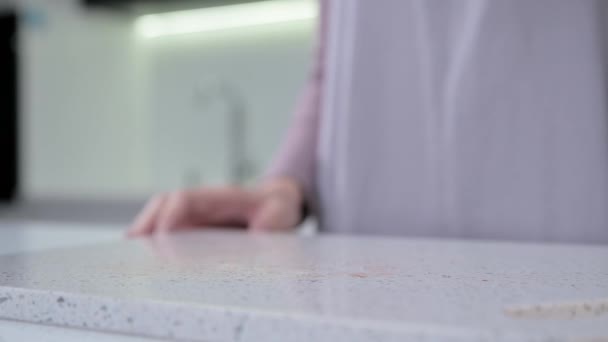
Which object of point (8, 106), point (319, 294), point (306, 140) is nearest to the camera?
point (319, 294)

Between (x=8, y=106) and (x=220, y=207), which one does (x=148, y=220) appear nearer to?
(x=220, y=207)

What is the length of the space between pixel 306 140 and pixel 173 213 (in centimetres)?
25

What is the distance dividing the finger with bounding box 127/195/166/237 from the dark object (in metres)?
3.58

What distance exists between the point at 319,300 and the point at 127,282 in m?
0.12

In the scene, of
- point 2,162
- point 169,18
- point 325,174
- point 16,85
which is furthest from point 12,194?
point 325,174

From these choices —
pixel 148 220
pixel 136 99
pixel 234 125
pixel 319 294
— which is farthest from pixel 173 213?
pixel 136 99

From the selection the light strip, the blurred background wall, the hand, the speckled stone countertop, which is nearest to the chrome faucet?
the blurred background wall

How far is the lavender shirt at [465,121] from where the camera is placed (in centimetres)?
75

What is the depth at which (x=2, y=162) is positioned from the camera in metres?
4.02

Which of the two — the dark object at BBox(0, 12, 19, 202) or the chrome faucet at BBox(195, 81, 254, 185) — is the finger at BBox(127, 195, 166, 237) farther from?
Answer: the dark object at BBox(0, 12, 19, 202)

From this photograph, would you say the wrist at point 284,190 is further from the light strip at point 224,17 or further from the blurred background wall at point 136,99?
the blurred background wall at point 136,99

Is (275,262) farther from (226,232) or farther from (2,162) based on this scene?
(2,162)

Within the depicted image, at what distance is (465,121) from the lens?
78cm

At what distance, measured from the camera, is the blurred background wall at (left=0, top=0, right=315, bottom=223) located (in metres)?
3.51
